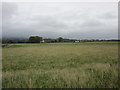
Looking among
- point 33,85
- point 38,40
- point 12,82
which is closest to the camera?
point 33,85

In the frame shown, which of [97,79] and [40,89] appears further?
[97,79]

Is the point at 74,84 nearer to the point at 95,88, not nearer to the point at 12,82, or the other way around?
the point at 95,88

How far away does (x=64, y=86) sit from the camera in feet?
8.30

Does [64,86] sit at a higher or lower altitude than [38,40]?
lower

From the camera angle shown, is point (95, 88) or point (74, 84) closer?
point (95, 88)

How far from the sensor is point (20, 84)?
8.67 feet

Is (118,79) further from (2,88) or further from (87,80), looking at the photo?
(2,88)

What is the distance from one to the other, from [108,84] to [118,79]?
59 centimetres

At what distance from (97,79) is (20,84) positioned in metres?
2.67

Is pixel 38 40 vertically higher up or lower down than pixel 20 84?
higher up

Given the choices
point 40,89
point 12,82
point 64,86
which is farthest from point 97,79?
point 12,82

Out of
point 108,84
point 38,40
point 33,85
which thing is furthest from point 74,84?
point 38,40

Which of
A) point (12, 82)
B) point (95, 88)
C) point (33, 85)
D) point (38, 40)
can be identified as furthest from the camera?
point (38, 40)

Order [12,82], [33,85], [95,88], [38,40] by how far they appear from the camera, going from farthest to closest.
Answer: [38,40]
[12,82]
[33,85]
[95,88]
